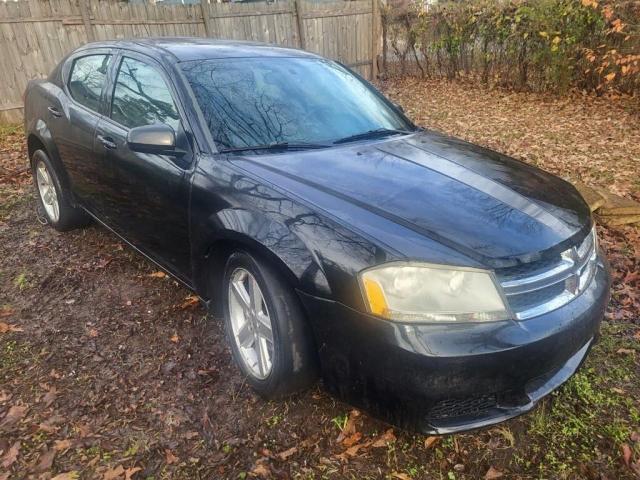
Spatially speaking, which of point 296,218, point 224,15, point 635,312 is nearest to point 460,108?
point 224,15

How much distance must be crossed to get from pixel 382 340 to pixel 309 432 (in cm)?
79

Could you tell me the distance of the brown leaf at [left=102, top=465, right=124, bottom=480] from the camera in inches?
83.2

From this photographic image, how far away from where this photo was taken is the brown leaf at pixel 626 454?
6.90 feet

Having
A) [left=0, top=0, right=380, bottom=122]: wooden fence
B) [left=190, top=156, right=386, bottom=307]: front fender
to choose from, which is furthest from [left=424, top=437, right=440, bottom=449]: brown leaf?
[left=0, top=0, right=380, bottom=122]: wooden fence

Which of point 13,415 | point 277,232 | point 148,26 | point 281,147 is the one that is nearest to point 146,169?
point 281,147

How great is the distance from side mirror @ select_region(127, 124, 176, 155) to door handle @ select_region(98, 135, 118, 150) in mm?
706

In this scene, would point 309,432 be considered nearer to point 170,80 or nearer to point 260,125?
point 260,125

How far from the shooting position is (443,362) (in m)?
1.75

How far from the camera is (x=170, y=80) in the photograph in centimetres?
283

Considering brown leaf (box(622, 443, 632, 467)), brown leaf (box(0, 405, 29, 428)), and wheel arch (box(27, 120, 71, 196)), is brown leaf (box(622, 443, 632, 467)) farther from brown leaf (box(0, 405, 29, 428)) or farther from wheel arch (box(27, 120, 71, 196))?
wheel arch (box(27, 120, 71, 196))

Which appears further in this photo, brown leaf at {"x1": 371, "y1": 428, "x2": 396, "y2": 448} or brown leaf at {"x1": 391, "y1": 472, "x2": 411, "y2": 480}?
brown leaf at {"x1": 371, "y1": 428, "x2": 396, "y2": 448}

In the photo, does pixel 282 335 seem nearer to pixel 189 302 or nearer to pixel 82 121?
pixel 189 302

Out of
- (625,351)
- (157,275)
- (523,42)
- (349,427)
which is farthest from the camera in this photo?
(523,42)

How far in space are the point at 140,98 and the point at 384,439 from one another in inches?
98.2
